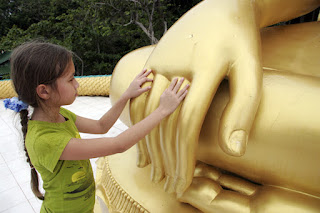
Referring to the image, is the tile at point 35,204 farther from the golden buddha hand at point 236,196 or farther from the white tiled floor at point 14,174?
the golden buddha hand at point 236,196

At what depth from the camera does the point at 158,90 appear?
0.54 m

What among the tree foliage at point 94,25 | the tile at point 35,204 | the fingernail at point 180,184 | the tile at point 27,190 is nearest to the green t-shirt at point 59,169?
the fingernail at point 180,184

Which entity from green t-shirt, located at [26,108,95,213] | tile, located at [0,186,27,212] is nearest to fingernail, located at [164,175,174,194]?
green t-shirt, located at [26,108,95,213]

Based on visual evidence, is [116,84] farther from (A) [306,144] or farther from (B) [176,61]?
(A) [306,144]

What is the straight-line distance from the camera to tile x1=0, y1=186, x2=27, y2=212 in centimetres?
126

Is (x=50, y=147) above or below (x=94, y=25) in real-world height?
above

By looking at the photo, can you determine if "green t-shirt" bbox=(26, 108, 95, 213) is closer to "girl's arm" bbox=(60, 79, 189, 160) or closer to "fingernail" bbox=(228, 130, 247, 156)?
→ "girl's arm" bbox=(60, 79, 189, 160)

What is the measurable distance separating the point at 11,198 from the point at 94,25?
153 inches

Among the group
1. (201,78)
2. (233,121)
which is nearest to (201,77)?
(201,78)

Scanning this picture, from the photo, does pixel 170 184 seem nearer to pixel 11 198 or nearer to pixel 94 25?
pixel 11 198

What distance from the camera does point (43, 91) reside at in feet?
1.74

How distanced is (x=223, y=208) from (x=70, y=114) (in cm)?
46

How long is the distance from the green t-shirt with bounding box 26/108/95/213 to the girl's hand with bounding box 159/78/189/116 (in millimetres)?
212

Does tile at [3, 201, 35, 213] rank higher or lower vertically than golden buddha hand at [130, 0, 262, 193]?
lower
